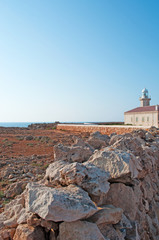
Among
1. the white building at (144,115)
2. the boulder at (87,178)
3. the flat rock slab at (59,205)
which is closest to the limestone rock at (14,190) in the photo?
the boulder at (87,178)

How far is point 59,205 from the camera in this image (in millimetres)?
2410

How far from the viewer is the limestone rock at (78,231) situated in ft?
7.95

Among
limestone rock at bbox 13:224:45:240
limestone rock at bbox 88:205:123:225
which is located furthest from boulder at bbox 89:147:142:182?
limestone rock at bbox 13:224:45:240

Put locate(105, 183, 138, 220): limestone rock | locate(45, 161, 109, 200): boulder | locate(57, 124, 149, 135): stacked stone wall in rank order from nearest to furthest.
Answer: locate(45, 161, 109, 200): boulder, locate(105, 183, 138, 220): limestone rock, locate(57, 124, 149, 135): stacked stone wall

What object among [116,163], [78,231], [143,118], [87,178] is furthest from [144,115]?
[78,231]

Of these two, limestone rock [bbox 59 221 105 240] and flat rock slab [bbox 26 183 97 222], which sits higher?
flat rock slab [bbox 26 183 97 222]

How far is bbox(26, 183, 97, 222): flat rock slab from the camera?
238 centimetres

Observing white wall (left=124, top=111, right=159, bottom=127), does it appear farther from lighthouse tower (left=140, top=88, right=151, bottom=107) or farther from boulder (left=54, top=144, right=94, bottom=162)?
boulder (left=54, top=144, right=94, bottom=162)

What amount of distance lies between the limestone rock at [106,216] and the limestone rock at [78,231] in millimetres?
218

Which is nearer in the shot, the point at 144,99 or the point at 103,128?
the point at 103,128

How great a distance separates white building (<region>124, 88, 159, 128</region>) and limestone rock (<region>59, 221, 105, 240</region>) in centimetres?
3239

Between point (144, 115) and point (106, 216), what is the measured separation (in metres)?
36.0

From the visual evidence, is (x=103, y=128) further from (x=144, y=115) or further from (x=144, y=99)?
(x=144, y=99)

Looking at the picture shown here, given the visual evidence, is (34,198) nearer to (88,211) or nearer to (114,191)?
(88,211)
